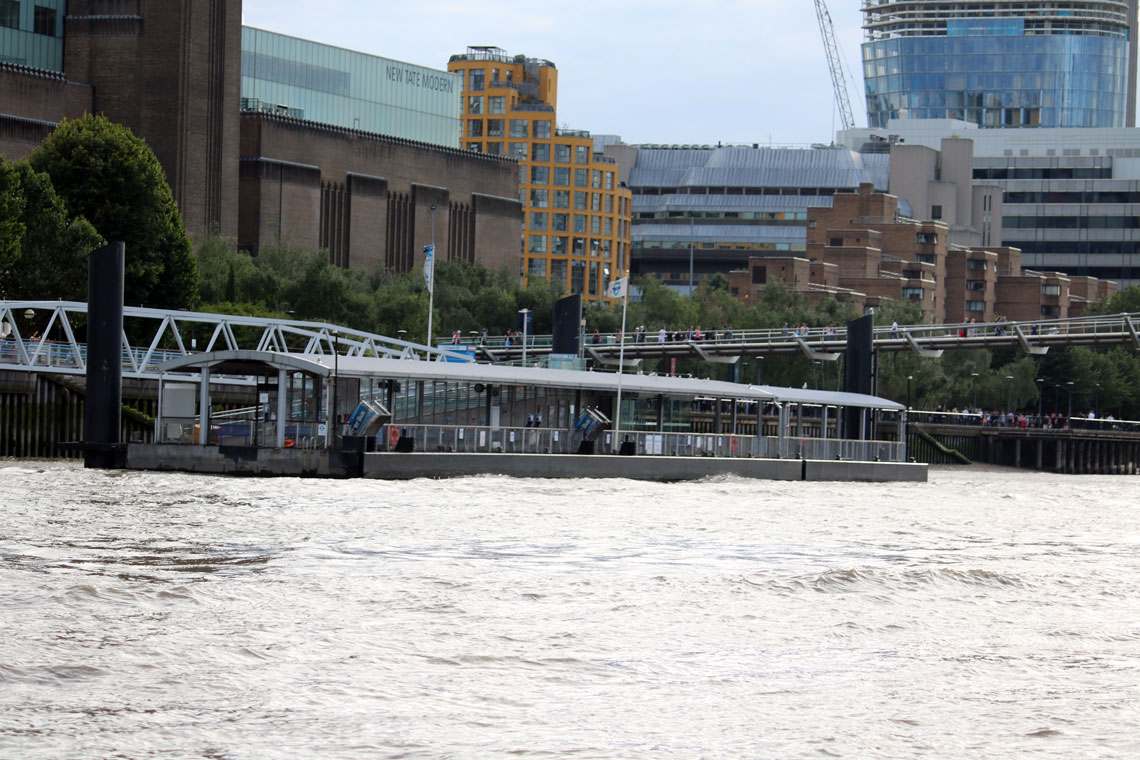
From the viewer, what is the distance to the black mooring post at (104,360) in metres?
54.4

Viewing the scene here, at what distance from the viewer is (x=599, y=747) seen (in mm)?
18406

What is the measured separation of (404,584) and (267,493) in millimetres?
18499

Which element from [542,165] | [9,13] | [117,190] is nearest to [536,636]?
[117,190]

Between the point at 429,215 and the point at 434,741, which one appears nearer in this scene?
the point at 434,741

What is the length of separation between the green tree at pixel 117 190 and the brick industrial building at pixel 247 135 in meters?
25.1

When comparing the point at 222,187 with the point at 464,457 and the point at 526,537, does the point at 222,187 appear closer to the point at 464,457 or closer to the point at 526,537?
the point at 464,457

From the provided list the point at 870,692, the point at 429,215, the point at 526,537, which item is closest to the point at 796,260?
the point at 429,215

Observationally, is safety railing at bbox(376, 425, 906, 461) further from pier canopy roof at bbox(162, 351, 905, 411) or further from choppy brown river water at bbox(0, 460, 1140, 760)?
choppy brown river water at bbox(0, 460, 1140, 760)

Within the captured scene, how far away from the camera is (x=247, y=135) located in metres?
127

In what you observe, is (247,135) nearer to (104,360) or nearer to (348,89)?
(348,89)

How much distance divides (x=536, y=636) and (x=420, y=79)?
132 m

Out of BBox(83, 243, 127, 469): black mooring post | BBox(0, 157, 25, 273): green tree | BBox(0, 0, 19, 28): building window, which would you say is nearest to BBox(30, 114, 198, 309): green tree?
BBox(0, 157, 25, 273): green tree

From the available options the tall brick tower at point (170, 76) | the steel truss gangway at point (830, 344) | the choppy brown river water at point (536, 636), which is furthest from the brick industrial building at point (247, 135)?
the choppy brown river water at point (536, 636)

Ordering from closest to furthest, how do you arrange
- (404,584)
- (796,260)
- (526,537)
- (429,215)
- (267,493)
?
(404,584) → (526,537) → (267,493) → (429,215) → (796,260)
